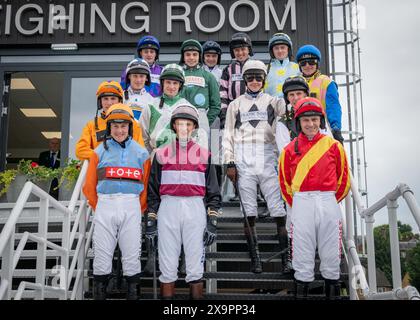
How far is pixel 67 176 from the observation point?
649 cm

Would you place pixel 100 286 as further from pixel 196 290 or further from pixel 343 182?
pixel 343 182

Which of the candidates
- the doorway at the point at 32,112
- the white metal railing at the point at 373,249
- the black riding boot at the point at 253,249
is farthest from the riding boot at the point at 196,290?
the doorway at the point at 32,112

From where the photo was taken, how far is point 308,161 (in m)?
4.30

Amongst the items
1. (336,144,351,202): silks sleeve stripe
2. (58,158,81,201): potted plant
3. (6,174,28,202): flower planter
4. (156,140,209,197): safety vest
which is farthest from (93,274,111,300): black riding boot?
(6,174,28,202): flower planter

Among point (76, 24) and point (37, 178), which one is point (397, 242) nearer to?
point (37, 178)

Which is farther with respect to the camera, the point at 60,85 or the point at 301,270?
the point at 60,85

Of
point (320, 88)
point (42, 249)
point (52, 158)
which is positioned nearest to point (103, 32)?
point (52, 158)

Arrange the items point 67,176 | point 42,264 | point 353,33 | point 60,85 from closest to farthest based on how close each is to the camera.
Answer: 1. point 42,264
2. point 67,176
3. point 353,33
4. point 60,85

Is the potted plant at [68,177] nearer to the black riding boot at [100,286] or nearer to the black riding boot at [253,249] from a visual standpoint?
the black riding boot at [100,286]

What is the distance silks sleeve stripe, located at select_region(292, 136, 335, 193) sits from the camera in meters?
4.27

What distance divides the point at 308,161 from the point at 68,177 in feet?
10.8
